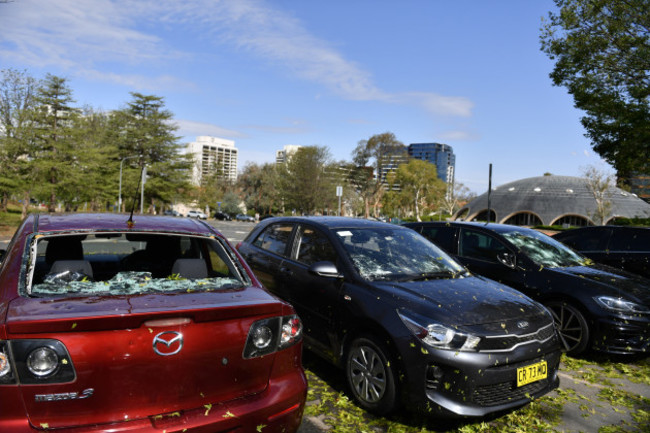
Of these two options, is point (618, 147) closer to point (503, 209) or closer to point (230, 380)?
point (230, 380)

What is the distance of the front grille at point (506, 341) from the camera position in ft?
10.7

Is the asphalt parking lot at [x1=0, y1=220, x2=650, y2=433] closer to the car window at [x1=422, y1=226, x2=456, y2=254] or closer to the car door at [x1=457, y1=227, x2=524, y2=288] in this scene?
the car door at [x1=457, y1=227, x2=524, y2=288]

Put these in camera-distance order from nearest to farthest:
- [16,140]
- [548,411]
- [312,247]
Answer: [548,411]
[312,247]
[16,140]

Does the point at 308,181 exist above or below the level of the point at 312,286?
above

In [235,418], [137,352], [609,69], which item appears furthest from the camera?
[609,69]

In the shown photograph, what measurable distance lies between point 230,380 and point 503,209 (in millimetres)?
72717

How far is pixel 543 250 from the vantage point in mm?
6266

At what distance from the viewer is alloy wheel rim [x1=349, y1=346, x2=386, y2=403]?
139 inches

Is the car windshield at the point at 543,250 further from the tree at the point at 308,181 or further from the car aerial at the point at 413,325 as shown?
the tree at the point at 308,181

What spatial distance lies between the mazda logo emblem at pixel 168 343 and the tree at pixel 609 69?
1368cm

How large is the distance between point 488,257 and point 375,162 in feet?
222

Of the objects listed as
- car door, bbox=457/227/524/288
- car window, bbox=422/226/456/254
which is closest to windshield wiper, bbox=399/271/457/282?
car door, bbox=457/227/524/288

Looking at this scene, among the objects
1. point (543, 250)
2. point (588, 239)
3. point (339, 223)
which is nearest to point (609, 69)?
point (588, 239)

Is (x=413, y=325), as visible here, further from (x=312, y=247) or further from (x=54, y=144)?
(x=54, y=144)
